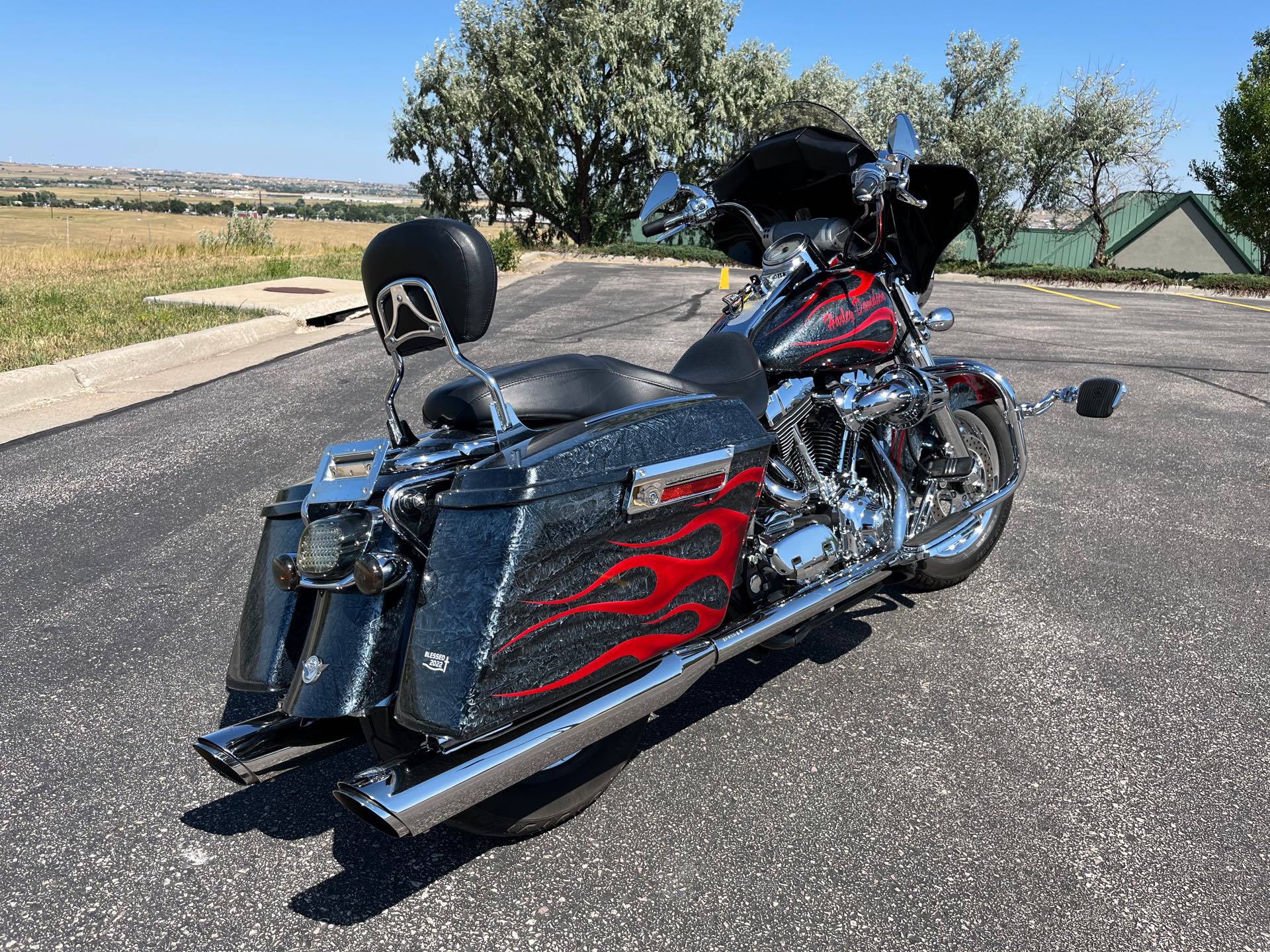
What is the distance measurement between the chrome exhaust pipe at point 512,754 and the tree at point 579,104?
1104 inches

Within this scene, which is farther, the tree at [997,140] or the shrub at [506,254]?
the tree at [997,140]

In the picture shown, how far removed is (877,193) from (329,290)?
10747mm

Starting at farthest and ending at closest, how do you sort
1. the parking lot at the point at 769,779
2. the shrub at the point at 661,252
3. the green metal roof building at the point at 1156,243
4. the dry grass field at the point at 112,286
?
the green metal roof building at the point at 1156,243 → the shrub at the point at 661,252 → the dry grass field at the point at 112,286 → the parking lot at the point at 769,779

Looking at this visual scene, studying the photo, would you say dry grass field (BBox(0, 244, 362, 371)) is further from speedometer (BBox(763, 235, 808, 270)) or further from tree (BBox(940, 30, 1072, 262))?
tree (BBox(940, 30, 1072, 262))

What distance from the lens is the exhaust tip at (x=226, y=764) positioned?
217 centimetres

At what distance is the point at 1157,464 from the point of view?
6090mm

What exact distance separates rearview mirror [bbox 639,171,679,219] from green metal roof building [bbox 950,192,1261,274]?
32385 millimetres

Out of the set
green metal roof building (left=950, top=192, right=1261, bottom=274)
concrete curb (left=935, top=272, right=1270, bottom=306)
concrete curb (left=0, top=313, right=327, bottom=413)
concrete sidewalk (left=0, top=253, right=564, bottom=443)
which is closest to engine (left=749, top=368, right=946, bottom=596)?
concrete sidewalk (left=0, top=253, right=564, bottom=443)

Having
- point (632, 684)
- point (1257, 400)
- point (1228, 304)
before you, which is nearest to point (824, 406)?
point (632, 684)

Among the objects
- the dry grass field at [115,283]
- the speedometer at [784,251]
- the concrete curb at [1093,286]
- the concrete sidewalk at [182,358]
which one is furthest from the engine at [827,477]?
the concrete curb at [1093,286]

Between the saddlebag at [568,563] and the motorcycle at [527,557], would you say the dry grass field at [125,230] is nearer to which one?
the motorcycle at [527,557]

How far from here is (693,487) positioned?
2.42m

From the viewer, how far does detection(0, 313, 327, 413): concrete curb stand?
22.7ft

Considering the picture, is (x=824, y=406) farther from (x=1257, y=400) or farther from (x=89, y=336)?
(x=89, y=336)
